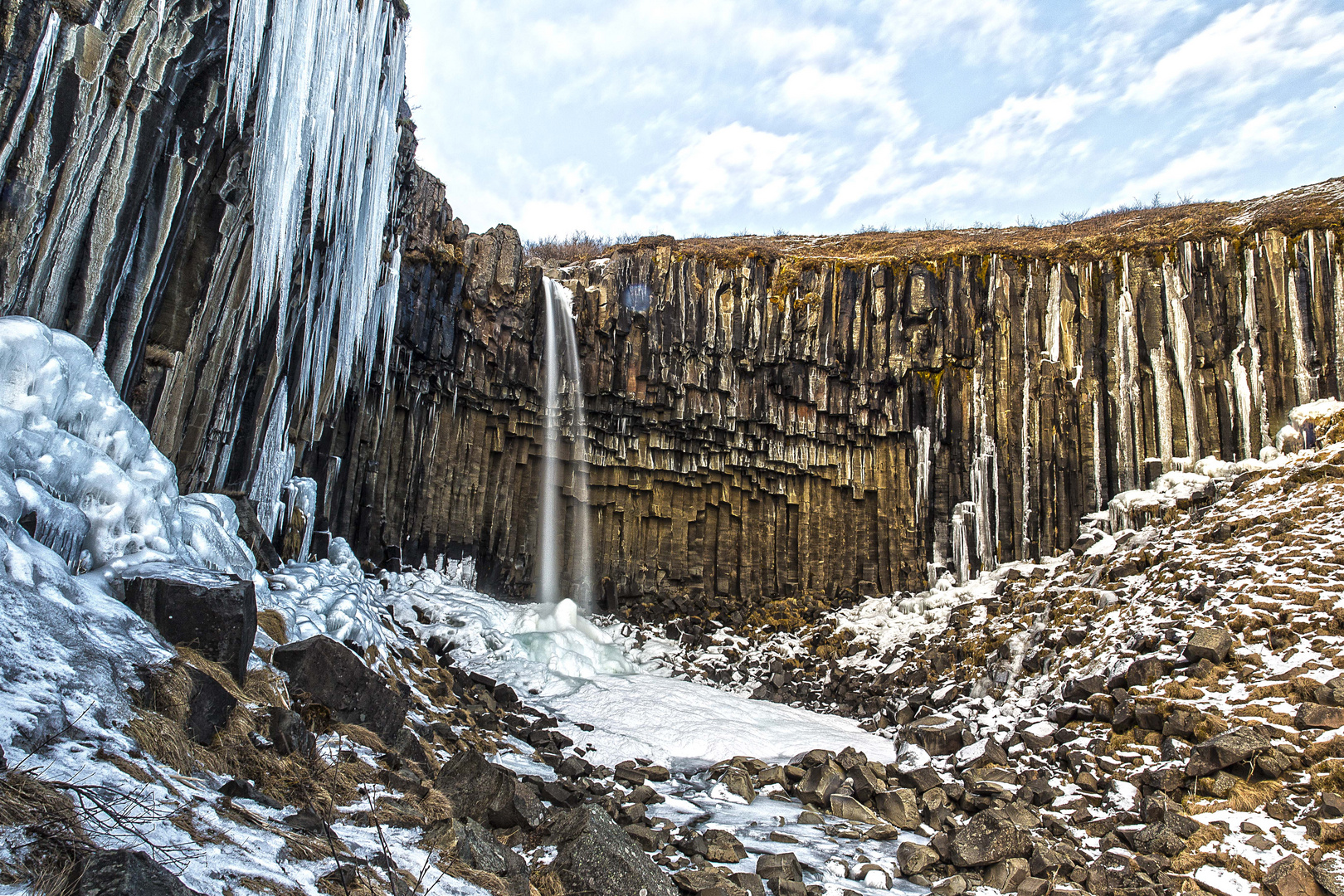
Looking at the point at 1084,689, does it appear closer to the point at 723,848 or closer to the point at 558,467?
the point at 723,848

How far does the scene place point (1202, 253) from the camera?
17.4 meters

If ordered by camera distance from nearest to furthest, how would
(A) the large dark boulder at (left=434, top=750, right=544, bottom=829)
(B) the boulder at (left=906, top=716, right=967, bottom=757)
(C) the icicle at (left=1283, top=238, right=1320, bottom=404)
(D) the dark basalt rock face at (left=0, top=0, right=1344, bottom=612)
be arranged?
(A) the large dark boulder at (left=434, top=750, right=544, bottom=829) < (B) the boulder at (left=906, top=716, right=967, bottom=757) < (C) the icicle at (left=1283, top=238, right=1320, bottom=404) < (D) the dark basalt rock face at (left=0, top=0, right=1344, bottom=612)

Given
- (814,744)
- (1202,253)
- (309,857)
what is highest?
(1202,253)

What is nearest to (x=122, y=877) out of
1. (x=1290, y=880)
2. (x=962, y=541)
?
(x=1290, y=880)

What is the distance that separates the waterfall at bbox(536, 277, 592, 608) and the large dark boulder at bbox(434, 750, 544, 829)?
1344 centimetres

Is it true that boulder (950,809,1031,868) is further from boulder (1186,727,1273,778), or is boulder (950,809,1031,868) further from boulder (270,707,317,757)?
boulder (270,707,317,757)

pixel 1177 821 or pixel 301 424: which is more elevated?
pixel 301 424

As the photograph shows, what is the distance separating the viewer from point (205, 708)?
4801 mm

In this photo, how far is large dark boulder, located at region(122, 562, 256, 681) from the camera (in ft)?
17.5

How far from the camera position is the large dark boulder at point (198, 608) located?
5324 mm

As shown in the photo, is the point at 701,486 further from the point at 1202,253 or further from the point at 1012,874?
the point at 1012,874

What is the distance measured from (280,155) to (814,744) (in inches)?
414

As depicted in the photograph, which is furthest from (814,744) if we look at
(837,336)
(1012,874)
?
(837,336)

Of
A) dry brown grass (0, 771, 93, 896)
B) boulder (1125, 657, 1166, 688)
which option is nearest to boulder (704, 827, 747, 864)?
dry brown grass (0, 771, 93, 896)
